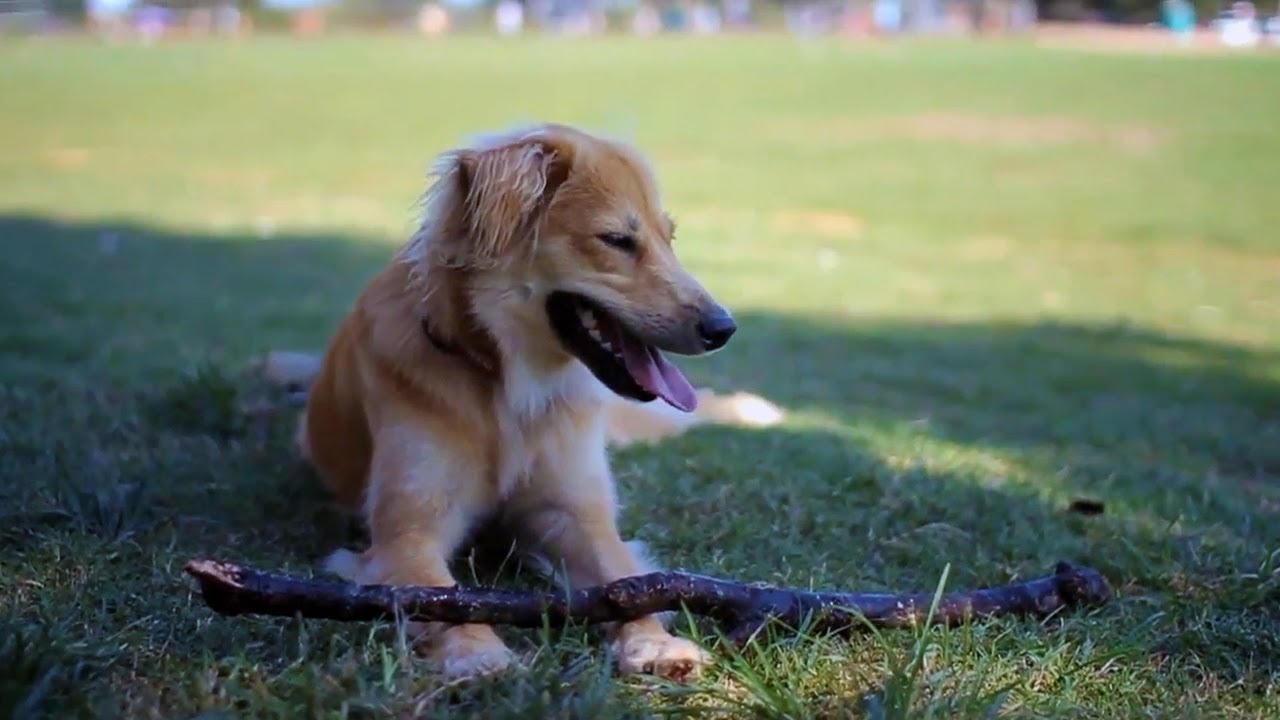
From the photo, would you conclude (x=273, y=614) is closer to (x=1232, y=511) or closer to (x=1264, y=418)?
(x=1232, y=511)

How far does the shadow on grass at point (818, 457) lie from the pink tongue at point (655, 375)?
0.56m

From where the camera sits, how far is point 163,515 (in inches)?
168

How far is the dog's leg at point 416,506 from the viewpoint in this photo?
3617 mm

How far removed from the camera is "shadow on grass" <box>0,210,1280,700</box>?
4133 millimetres

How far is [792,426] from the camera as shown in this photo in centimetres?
635

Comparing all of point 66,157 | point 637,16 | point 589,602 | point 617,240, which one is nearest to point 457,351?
point 617,240

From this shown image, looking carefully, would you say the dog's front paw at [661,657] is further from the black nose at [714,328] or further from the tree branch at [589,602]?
the black nose at [714,328]

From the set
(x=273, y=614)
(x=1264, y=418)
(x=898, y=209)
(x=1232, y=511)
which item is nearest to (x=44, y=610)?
(x=273, y=614)

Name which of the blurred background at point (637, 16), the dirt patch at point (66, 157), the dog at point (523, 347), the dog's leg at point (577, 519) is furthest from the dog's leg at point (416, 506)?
the blurred background at point (637, 16)

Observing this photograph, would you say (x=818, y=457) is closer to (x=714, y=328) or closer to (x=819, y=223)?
(x=714, y=328)

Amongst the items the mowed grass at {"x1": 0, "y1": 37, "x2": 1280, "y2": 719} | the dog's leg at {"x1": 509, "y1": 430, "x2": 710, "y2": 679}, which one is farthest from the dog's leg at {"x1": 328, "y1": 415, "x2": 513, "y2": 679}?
the mowed grass at {"x1": 0, "y1": 37, "x2": 1280, "y2": 719}

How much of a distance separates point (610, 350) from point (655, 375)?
144 mm

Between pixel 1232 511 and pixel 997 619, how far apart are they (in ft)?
6.36

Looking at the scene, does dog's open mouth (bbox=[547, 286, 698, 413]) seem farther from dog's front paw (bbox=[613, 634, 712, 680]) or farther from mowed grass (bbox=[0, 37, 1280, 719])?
dog's front paw (bbox=[613, 634, 712, 680])
